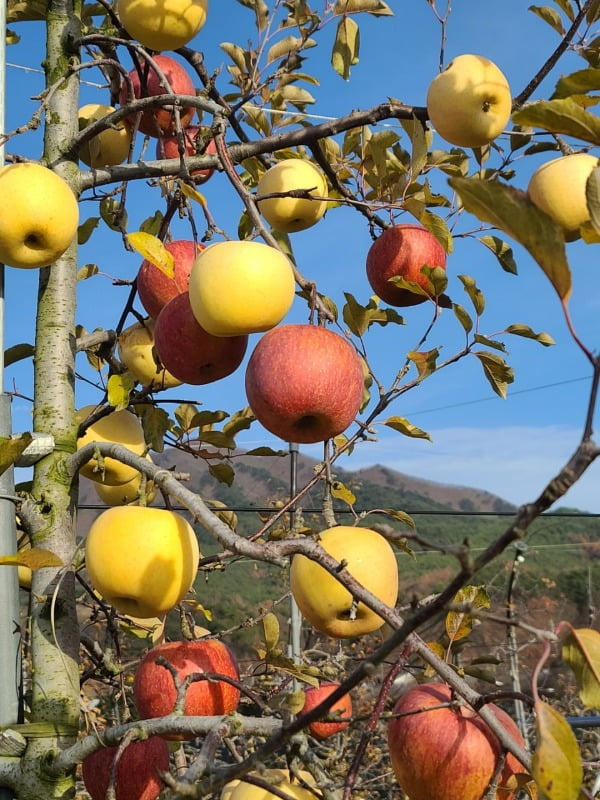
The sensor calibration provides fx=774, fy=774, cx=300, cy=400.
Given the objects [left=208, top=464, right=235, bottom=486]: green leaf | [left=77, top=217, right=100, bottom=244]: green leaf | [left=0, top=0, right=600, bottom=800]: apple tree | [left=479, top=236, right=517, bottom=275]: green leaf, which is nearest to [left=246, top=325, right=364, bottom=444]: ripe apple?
[left=0, top=0, right=600, bottom=800]: apple tree

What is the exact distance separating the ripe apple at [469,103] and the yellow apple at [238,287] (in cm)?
37

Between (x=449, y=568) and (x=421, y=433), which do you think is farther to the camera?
(x=449, y=568)

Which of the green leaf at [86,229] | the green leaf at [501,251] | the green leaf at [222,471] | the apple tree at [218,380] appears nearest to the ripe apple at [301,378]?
the apple tree at [218,380]

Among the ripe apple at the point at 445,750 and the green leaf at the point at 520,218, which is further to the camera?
the ripe apple at the point at 445,750

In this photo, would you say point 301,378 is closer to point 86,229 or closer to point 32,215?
point 32,215

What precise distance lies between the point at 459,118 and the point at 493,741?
2.83 ft

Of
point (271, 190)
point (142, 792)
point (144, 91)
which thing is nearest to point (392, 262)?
point (271, 190)

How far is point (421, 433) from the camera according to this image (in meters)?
1.50

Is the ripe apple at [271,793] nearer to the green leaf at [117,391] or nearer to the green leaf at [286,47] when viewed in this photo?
the green leaf at [117,391]

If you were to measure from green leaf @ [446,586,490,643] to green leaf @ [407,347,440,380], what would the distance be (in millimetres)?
478

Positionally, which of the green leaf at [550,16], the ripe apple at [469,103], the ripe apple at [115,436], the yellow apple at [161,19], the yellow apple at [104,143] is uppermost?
the green leaf at [550,16]

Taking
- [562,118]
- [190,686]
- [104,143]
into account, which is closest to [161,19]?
[104,143]

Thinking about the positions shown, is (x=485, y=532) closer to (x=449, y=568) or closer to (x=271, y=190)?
(x=449, y=568)

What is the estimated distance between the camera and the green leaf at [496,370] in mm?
1463
